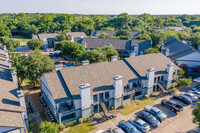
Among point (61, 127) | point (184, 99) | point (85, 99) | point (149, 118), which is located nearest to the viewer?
point (61, 127)

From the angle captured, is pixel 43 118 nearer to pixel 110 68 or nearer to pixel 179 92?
pixel 110 68

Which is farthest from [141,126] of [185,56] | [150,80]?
[185,56]

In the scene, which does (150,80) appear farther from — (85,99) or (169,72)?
(85,99)

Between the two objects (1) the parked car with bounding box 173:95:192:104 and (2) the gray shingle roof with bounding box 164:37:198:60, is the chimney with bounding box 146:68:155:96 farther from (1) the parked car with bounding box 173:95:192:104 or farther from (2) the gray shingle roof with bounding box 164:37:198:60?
(2) the gray shingle roof with bounding box 164:37:198:60

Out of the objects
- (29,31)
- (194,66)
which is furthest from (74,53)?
(29,31)

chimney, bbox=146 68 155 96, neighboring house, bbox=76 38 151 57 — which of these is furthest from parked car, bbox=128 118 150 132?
neighboring house, bbox=76 38 151 57
